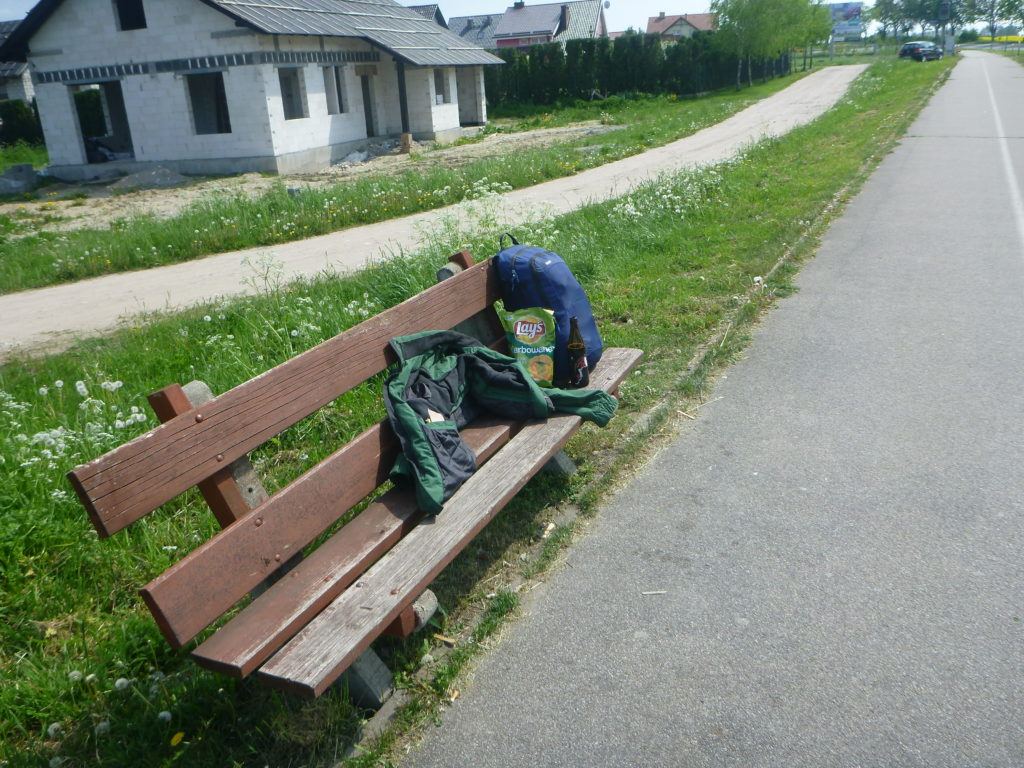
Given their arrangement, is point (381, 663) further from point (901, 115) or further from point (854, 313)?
point (901, 115)

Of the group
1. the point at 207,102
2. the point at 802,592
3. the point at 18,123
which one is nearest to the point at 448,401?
the point at 802,592

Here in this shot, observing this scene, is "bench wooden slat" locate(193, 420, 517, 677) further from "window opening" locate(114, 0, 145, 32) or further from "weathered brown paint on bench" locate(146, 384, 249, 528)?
"window opening" locate(114, 0, 145, 32)

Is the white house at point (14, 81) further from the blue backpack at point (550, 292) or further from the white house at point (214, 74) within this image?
the blue backpack at point (550, 292)

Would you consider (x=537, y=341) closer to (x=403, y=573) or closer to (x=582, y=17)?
(x=403, y=573)

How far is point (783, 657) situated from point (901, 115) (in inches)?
916

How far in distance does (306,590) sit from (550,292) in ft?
7.43

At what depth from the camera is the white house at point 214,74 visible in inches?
890

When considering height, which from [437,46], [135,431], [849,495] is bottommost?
[849,495]

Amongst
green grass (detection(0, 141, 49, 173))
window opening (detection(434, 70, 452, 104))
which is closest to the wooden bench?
window opening (detection(434, 70, 452, 104))

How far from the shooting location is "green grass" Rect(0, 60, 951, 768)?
109 inches

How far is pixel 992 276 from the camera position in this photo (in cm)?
768

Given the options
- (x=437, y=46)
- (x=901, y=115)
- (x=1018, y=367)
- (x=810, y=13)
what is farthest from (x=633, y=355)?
(x=810, y=13)

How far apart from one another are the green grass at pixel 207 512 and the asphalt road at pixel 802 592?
307 millimetres

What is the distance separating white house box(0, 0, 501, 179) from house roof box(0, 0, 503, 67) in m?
0.07
